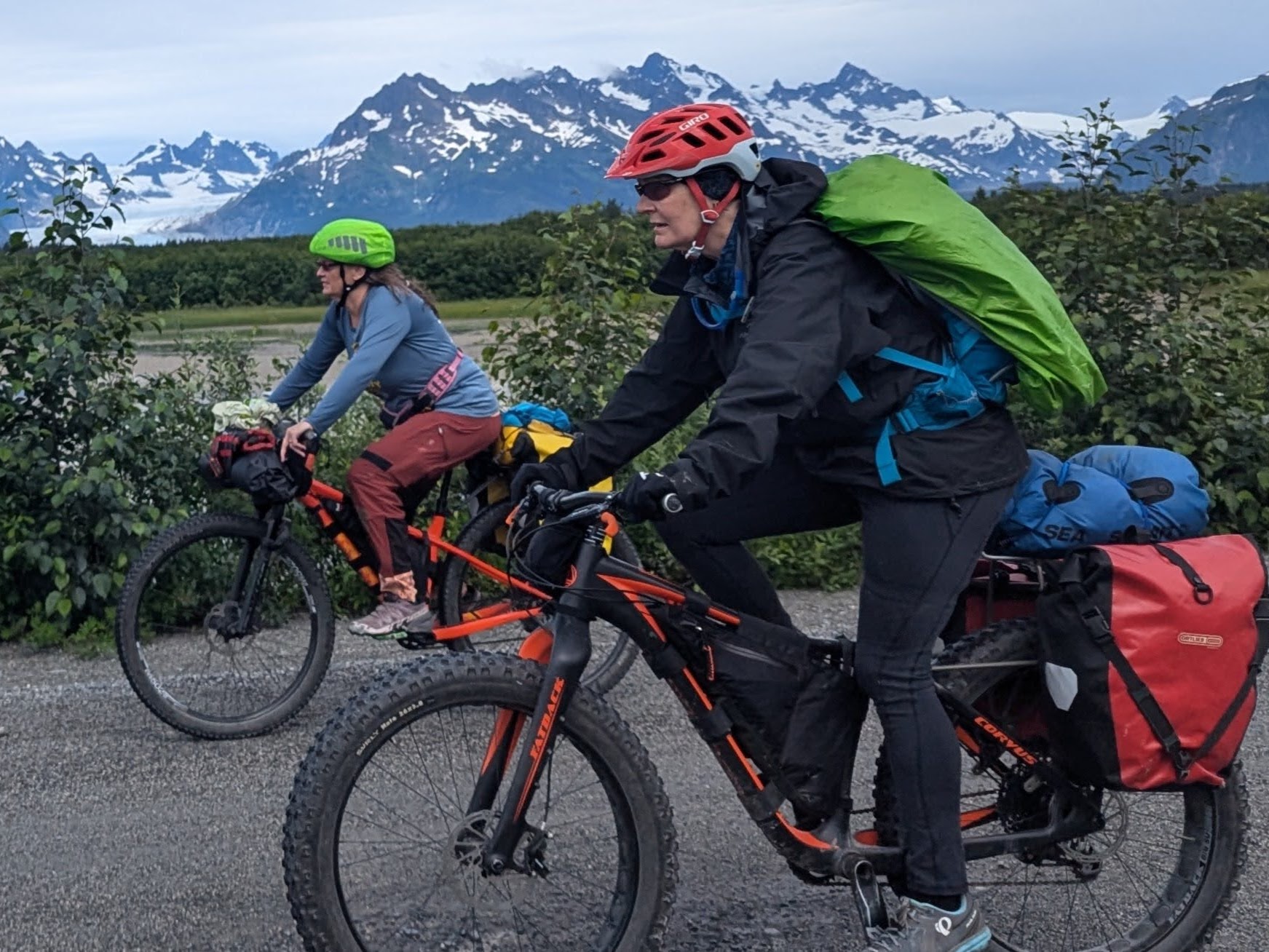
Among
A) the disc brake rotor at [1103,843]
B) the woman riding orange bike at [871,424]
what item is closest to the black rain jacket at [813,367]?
the woman riding orange bike at [871,424]

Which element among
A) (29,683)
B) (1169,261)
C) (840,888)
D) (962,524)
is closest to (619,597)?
(962,524)

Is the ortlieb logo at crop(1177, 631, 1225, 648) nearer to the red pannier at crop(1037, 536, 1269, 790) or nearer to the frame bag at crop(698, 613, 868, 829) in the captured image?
the red pannier at crop(1037, 536, 1269, 790)

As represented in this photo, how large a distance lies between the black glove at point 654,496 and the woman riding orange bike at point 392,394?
305cm

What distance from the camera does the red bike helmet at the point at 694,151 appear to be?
358cm

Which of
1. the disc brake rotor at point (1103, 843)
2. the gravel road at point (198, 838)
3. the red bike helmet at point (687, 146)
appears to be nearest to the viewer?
the red bike helmet at point (687, 146)

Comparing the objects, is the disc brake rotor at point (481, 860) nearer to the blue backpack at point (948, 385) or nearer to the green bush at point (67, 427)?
the blue backpack at point (948, 385)

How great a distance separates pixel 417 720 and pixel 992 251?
1695 millimetres

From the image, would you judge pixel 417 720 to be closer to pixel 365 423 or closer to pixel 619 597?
pixel 619 597

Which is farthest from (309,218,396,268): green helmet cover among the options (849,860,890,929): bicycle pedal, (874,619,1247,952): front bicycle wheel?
(849,860,890,929): bicycle pedal

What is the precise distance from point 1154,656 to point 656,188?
1.66 m

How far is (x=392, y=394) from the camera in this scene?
6.64m

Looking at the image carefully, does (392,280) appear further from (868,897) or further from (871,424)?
(868,897)

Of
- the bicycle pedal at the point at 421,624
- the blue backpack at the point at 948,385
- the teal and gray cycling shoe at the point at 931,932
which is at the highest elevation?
the blue backpack at the point at 948,385

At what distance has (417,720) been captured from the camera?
3.41 m
